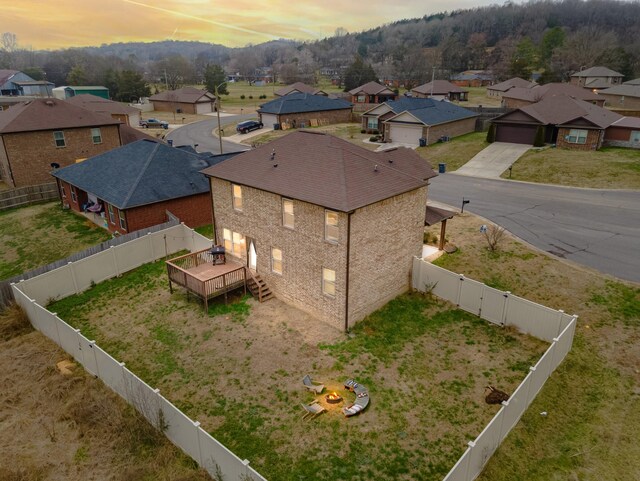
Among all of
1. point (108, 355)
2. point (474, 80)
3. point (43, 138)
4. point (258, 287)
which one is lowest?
point (258, 287)

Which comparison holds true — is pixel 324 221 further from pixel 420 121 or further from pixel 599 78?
pixel 599 78

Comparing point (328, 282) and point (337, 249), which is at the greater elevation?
point (337, 249)

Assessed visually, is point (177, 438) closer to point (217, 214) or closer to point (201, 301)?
point (201, 301)

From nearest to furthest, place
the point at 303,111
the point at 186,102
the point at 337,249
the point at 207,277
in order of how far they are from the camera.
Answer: the point at 337,249
the point at 207,277
the point at 303,111
the point at 186,102

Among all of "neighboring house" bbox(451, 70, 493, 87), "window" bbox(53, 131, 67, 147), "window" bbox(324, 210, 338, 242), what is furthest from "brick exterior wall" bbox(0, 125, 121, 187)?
"neighboring house" bbox(451, 70, 493, 87)

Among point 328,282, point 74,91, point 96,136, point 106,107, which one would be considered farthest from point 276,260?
point 74,91

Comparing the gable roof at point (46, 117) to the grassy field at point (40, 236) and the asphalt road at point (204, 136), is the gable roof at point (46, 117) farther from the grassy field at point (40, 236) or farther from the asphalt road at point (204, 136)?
the asphalt road at point (204, 136)

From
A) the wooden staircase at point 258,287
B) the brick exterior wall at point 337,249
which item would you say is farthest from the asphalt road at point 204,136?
the wooden staircase at point 258,287
